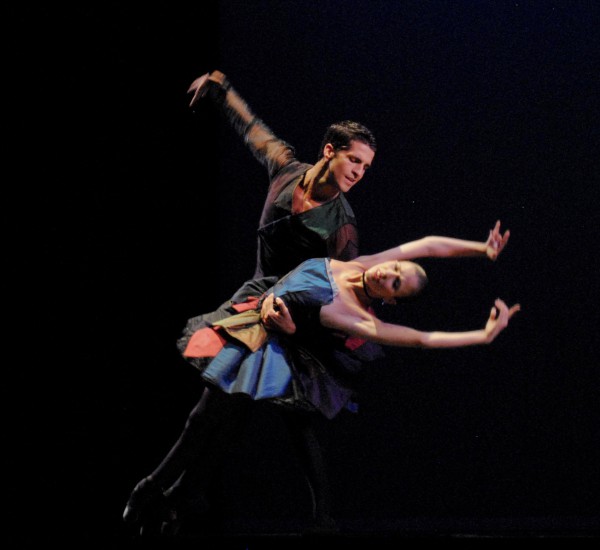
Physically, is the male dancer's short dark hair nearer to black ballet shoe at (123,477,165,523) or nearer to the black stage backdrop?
the black stage backdrop

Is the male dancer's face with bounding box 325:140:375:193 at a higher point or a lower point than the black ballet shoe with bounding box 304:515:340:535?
higher

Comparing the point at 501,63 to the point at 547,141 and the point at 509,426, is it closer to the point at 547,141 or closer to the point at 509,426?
the point at 547,141

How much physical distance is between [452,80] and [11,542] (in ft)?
7.97

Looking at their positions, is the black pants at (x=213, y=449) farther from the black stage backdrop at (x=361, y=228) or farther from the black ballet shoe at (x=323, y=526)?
the black stage backdrop at (x=361, y=228)

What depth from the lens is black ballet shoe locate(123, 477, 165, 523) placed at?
8.64ft

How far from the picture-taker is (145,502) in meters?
2.65

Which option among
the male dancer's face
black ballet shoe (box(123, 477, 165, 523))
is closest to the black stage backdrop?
black ballet shoe (box(123, 477, 165, 523))

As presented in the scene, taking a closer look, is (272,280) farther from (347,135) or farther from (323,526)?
(323,526)

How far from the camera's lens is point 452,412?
316 cm

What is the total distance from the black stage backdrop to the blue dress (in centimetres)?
68

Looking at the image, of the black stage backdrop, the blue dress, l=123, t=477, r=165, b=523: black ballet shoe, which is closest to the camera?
the blue dress

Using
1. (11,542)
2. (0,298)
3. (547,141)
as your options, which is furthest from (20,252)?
(547,141)

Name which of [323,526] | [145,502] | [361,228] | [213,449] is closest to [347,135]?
[361,228]

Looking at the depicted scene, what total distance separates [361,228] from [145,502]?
1.34 m
